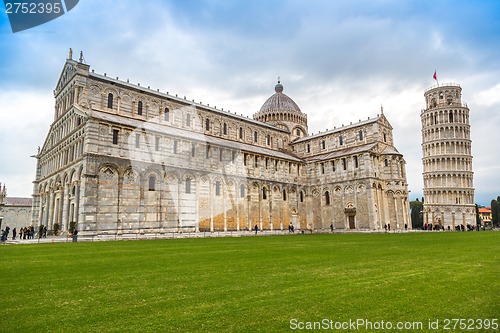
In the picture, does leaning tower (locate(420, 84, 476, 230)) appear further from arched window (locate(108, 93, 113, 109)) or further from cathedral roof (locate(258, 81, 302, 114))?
arched window (locate(108, 93, 113, 109))

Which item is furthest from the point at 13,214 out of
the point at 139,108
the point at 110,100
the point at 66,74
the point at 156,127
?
the point at 156,127

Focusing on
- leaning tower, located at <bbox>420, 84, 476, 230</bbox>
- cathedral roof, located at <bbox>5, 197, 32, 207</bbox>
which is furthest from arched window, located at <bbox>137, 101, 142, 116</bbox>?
leaning tower, located at <bbox>420, 84, 476, 230</bbox>

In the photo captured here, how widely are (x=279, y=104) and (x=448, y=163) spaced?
36474 mm

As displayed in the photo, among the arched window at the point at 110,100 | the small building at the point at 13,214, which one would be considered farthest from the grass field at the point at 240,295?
the small building at the point at 13,214

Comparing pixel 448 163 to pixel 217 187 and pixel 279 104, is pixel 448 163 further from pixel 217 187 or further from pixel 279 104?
pixel 217 187

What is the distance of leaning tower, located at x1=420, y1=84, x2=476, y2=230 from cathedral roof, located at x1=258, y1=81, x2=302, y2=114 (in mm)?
30497

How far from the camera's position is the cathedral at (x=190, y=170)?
102 ft

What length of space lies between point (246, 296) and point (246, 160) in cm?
3628

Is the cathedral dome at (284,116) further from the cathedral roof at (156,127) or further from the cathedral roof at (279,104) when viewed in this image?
the cathedral roof at (156,127)

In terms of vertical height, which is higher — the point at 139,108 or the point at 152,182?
the point at 139,108

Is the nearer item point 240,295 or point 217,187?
point 240,295

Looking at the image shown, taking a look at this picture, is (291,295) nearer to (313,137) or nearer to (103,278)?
(103,278)

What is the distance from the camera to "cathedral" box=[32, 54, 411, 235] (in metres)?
31.1

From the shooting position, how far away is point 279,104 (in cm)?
6044
